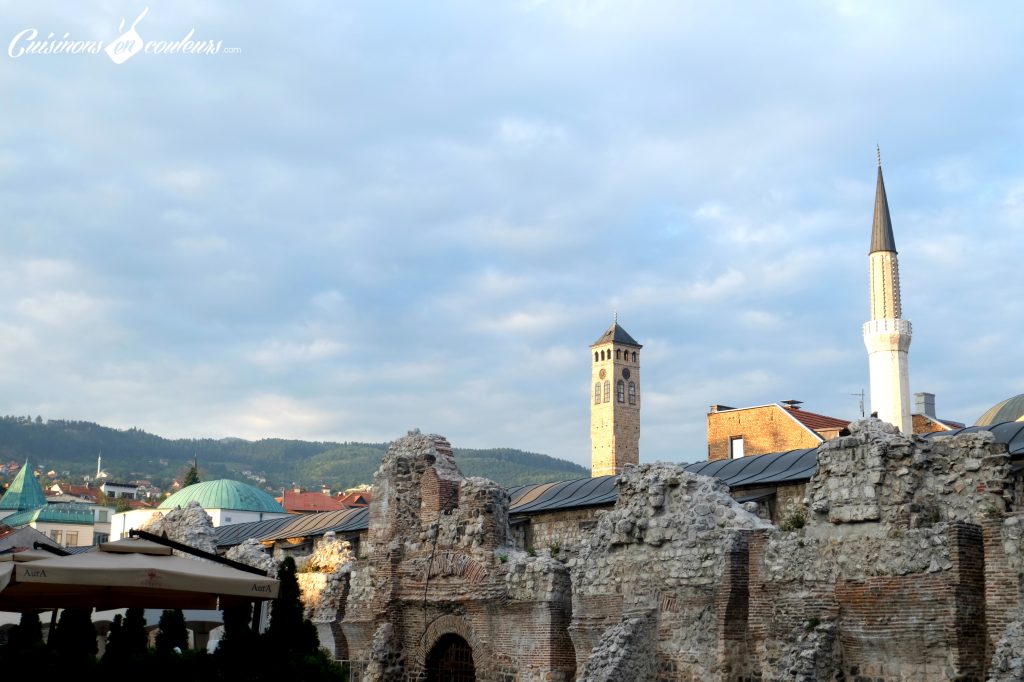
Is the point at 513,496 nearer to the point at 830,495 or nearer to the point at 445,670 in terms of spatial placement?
the point at 445,670

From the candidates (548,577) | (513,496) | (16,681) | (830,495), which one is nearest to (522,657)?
(548,577)

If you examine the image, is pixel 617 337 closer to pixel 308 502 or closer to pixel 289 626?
pixel 308 502

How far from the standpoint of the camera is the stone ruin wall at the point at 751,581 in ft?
48.0

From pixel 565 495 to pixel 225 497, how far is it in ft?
159

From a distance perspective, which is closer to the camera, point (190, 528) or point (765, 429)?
point (190, 528)

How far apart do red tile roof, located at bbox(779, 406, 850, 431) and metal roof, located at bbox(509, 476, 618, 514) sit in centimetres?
3926

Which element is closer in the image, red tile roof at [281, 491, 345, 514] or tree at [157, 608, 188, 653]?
tree at [157, 608, 188, 653]

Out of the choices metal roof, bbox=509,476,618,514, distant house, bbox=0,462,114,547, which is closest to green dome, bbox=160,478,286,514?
distant house, bbox=0,462,114,547

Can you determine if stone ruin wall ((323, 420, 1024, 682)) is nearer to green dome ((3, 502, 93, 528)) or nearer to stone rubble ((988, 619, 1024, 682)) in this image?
stone rubble ((988, 619, 1024, 682))

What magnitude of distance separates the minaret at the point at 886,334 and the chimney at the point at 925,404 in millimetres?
9869

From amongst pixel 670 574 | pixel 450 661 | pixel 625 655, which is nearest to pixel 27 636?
pixel 450 661

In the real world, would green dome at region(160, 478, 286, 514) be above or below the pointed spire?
below

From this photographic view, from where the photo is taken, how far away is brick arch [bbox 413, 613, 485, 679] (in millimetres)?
21266

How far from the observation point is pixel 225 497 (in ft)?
255
